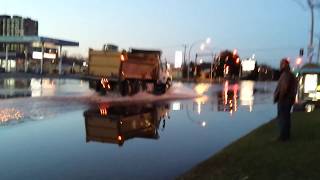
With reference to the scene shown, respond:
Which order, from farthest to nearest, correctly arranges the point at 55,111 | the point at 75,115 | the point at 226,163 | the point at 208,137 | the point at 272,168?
the point at 55,111 < the point at 75,115 < the point at 208,137 < the point at 226,163 < the point at 272,168

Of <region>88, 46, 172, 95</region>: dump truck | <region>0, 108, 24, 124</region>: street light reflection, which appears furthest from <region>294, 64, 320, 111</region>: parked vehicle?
<region>0, 108, 24, 124</region>: street light reflection

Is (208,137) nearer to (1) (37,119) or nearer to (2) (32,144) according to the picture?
(2) (32,144)

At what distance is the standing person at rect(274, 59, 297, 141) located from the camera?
13148mm

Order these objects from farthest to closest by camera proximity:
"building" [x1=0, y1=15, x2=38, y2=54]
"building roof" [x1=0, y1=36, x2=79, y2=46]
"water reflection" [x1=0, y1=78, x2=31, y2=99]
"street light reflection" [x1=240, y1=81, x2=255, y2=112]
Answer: "building" [x1=0, y1=15, x2=38, y2=54]
"building roof" [x1=0, y1=36, x2=79, y2=46]
"street light reflection" [x1=240, y1=81, x2=255, y2=112]
"water reflection" [x1=0, y1=78, x2=31, y2=99]

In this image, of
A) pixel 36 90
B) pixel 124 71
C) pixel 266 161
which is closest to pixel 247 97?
pixel 124 71

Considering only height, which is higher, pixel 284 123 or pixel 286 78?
pixel 286 78

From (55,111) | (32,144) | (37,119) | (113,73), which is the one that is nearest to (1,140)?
(32,144)

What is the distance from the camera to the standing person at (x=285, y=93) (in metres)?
13.1

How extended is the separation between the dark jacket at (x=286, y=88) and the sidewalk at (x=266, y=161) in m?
1.00

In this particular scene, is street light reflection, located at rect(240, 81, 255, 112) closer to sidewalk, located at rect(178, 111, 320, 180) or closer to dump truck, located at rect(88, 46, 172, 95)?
dump truck, located at rect(88, 46, 172, 95)

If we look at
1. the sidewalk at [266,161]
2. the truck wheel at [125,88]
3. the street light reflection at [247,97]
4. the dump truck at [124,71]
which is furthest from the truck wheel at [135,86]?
the sidewalk at [266,161]

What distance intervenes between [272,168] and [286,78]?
11.3 ft

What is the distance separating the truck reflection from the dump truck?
10654 mm

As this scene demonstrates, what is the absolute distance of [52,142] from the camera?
14.8 m
